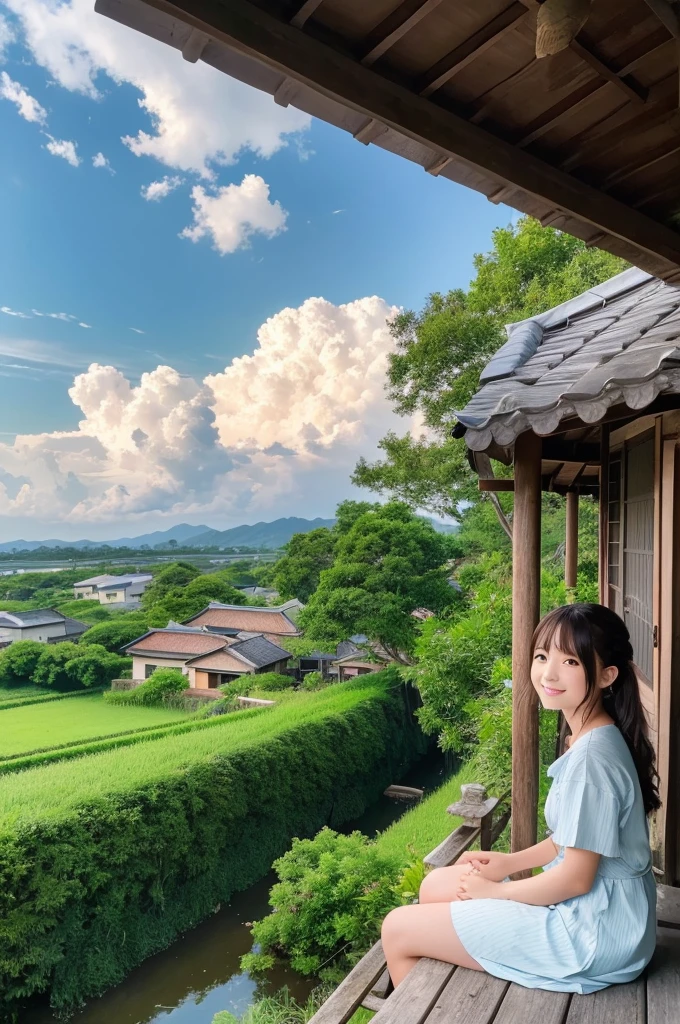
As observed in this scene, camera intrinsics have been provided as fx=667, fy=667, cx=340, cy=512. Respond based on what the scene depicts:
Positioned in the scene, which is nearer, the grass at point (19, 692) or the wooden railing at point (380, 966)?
the wooden railing at point (380, 966)

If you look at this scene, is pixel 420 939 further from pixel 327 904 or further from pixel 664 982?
pixel 327 904

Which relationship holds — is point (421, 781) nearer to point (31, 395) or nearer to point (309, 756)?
point (309, 756)

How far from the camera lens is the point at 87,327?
38.4 metres

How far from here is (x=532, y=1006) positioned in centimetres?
112

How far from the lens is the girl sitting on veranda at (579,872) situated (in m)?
1.12

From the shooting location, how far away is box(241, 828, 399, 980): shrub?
5.96 meters

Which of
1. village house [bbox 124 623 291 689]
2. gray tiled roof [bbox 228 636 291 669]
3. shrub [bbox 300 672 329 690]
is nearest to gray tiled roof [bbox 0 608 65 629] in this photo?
village house [bbox 124 623 291 689]

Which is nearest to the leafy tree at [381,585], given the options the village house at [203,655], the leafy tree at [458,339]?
the leafy tree at [458,339]

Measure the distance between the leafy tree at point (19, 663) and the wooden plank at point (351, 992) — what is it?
54.7 ft

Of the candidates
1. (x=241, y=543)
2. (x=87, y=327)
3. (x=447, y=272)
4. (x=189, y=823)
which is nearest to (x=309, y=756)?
(x=189, y=823)

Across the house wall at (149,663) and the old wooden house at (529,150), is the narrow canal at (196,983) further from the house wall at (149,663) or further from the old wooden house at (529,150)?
the house wall at (149,663)

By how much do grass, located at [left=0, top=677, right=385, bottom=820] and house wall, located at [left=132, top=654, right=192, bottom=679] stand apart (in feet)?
15.3

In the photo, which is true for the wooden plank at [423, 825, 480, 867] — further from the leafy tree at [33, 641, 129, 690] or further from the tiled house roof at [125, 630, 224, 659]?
the leafy tree at [33, 641, 129, 690]

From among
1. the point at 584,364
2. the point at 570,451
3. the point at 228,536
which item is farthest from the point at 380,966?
the point at 228,536
